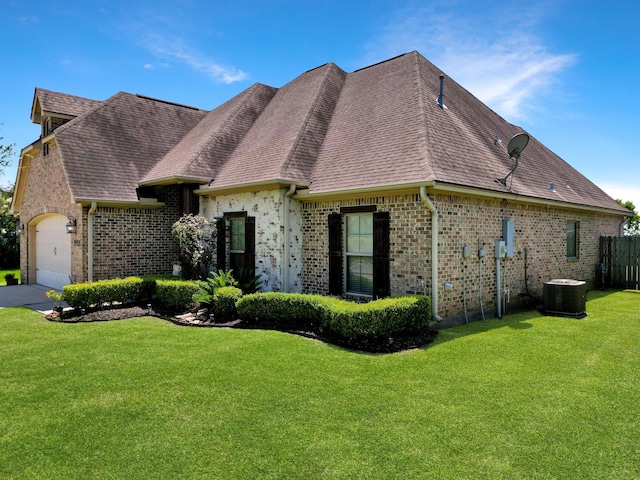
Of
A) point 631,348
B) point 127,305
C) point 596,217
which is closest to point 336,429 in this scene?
point 631,348

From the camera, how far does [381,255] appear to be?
902cm

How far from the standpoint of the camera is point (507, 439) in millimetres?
3996

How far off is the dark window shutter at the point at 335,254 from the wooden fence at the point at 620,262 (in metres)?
12.0

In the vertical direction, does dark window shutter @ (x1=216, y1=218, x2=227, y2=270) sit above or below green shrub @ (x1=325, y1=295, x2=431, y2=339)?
above

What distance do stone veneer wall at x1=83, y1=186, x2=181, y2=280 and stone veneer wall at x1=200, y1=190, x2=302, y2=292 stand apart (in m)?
3.51

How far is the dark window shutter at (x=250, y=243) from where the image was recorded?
11.2 metres

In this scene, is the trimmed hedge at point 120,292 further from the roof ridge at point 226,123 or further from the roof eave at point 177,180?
the roof ridge at point 226,123

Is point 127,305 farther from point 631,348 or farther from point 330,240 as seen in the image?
point 631,348

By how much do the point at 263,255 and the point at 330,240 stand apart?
79.9 inches

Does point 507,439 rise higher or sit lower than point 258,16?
lower

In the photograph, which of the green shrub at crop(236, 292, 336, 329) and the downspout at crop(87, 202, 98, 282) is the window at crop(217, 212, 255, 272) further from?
the downspout at crop(87, 202, 98, 282)

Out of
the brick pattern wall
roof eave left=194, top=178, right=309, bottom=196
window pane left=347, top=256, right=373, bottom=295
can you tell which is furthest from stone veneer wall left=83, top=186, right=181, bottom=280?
window pane left=347, top=256, right=373, bottom=295

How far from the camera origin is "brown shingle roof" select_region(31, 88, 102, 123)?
15.4 metres

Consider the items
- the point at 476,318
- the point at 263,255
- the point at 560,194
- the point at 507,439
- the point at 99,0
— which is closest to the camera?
the point at 507,439
